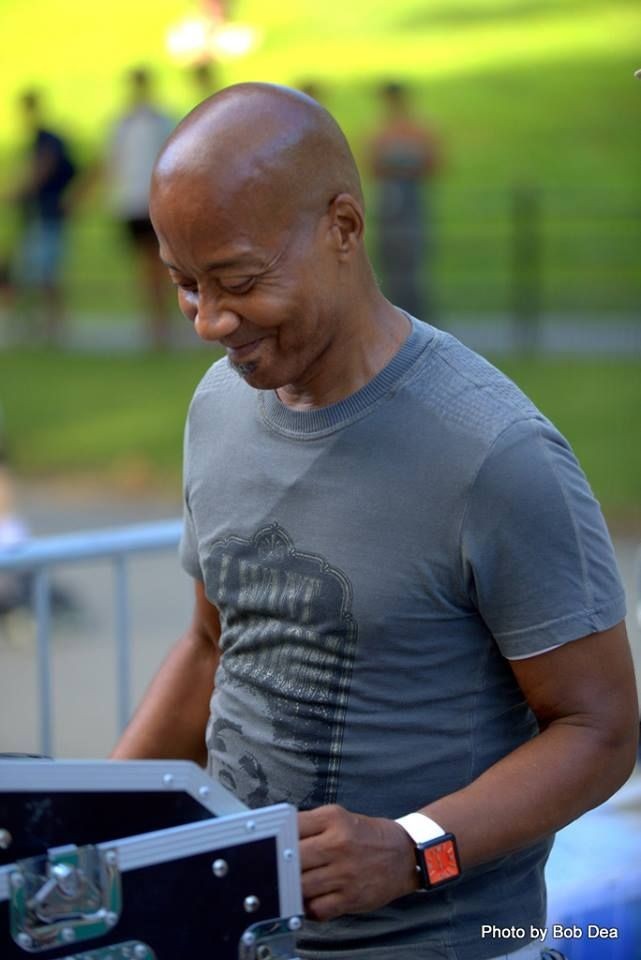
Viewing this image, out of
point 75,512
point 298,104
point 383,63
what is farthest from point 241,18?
point 298,104

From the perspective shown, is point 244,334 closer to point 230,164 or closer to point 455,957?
point 230,164

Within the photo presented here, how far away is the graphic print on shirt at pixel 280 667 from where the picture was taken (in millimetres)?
2080

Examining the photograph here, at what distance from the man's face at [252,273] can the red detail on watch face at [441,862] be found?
0.61 m

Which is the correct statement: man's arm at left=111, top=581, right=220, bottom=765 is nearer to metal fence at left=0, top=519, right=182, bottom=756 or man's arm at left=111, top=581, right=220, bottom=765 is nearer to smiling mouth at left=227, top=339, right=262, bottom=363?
smiling mouth at left=227, top=339, right=262, bottom=363

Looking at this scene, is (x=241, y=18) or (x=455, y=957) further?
(x=241, y=18)

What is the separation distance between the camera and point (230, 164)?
1938mm

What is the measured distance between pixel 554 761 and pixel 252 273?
2.35ft

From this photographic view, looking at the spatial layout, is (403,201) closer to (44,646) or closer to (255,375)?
(44,646)

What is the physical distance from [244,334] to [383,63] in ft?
72.3

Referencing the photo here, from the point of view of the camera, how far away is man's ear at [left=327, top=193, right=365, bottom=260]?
200 centimetres

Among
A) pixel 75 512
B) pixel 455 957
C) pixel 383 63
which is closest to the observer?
pixel 455 957

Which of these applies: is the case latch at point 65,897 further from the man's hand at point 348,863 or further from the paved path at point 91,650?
the paved path at point 91,650

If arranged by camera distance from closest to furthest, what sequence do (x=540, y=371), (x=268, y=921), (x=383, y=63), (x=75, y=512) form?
1. (x=268, y=921)
2. (x=75, y=512)
3. (x=540, y=371)
4. (x=383, y=63)

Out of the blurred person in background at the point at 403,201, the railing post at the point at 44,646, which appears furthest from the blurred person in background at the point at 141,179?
the railing post at the point at 44,646
